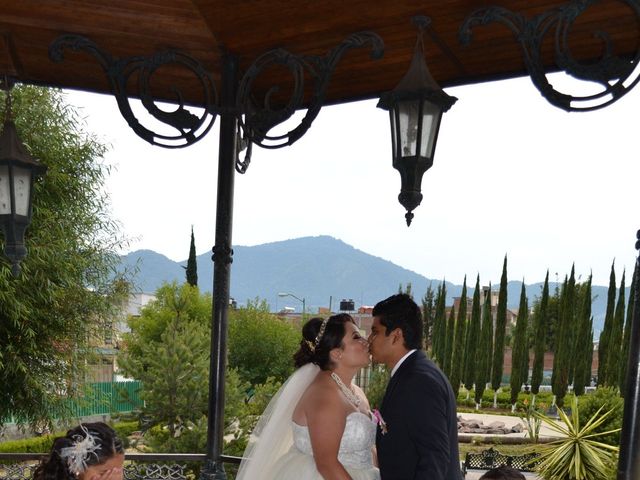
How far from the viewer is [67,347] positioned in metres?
19.7

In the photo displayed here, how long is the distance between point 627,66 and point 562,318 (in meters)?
42.6

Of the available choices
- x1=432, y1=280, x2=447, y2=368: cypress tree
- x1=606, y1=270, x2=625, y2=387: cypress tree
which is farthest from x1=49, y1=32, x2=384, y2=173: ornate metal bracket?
x1=432, y1=280, x2=447, y2=368: cypress tree

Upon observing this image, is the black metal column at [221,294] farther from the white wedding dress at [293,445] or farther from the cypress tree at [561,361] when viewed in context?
the cypress tree at [561,361]

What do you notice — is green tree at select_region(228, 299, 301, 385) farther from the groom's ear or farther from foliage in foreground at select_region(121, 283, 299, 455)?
the groom's ear

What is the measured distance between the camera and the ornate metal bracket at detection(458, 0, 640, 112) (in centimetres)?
347

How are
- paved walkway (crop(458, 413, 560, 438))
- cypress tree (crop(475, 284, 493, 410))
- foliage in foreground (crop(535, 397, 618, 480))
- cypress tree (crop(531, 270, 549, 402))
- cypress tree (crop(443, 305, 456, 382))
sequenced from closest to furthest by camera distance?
foliage in foreground (crop(535, 397, 618, 480))
paved walkway (crop(458, 413, 560, 438))
cypress tree (crop(531, 270, 549, 402))
cypress tree (crop(475, 284, 493, 410))
cypress tree (crop(443, 305, 456, 382))

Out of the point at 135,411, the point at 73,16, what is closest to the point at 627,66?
the point at 73,16

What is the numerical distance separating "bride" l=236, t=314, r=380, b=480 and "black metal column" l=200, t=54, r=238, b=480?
23cm

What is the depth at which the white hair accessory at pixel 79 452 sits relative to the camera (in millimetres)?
2742

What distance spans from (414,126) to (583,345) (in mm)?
43573

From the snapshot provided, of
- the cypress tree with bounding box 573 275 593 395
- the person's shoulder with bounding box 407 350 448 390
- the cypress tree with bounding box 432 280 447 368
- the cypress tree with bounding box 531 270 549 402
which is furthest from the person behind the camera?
the cypress tree with bounding box 432 280 447 368

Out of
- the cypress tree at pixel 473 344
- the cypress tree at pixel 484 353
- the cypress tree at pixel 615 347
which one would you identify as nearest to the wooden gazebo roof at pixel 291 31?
the cypress tree at pixel 615 347

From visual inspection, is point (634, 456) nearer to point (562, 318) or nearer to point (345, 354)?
point (345, 354)

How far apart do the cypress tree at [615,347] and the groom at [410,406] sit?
128ft
